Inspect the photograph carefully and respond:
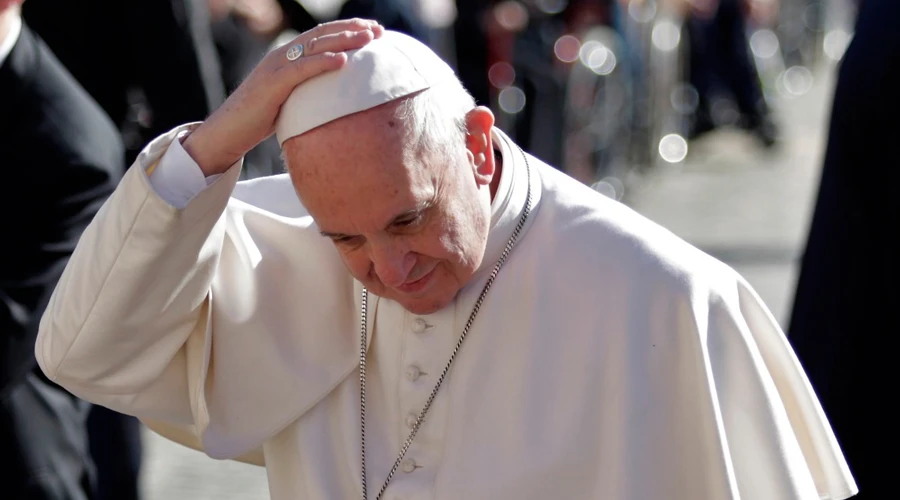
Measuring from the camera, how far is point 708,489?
2.25m

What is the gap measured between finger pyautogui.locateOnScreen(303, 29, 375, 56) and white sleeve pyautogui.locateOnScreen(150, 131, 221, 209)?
26cm

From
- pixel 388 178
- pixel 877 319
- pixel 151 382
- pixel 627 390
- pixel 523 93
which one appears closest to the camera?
pixel 388 178

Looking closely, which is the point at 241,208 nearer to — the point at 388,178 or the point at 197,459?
the point at 388,178

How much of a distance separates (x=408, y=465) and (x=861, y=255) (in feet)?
4.15

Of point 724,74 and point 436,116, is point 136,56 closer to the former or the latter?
point 436,116

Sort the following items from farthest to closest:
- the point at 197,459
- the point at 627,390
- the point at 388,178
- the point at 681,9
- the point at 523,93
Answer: the point at 681,9 < the point at 523,93 < the point at 197,459 < the point at 627,390 < the point at 388,178

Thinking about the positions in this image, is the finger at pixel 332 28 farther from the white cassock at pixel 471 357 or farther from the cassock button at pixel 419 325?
the cassock button at pixel 419 325

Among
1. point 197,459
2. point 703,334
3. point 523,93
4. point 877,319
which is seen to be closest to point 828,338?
point 877,319

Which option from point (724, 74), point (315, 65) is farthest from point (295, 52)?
point (724, 74)

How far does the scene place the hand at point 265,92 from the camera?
6.92ft

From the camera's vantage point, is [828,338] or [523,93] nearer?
[828,338]

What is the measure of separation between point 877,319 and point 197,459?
11.0ft

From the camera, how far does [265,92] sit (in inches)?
84.4

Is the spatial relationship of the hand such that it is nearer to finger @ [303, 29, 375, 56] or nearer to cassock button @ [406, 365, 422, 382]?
finger @ [303, 29, 375, 56]
